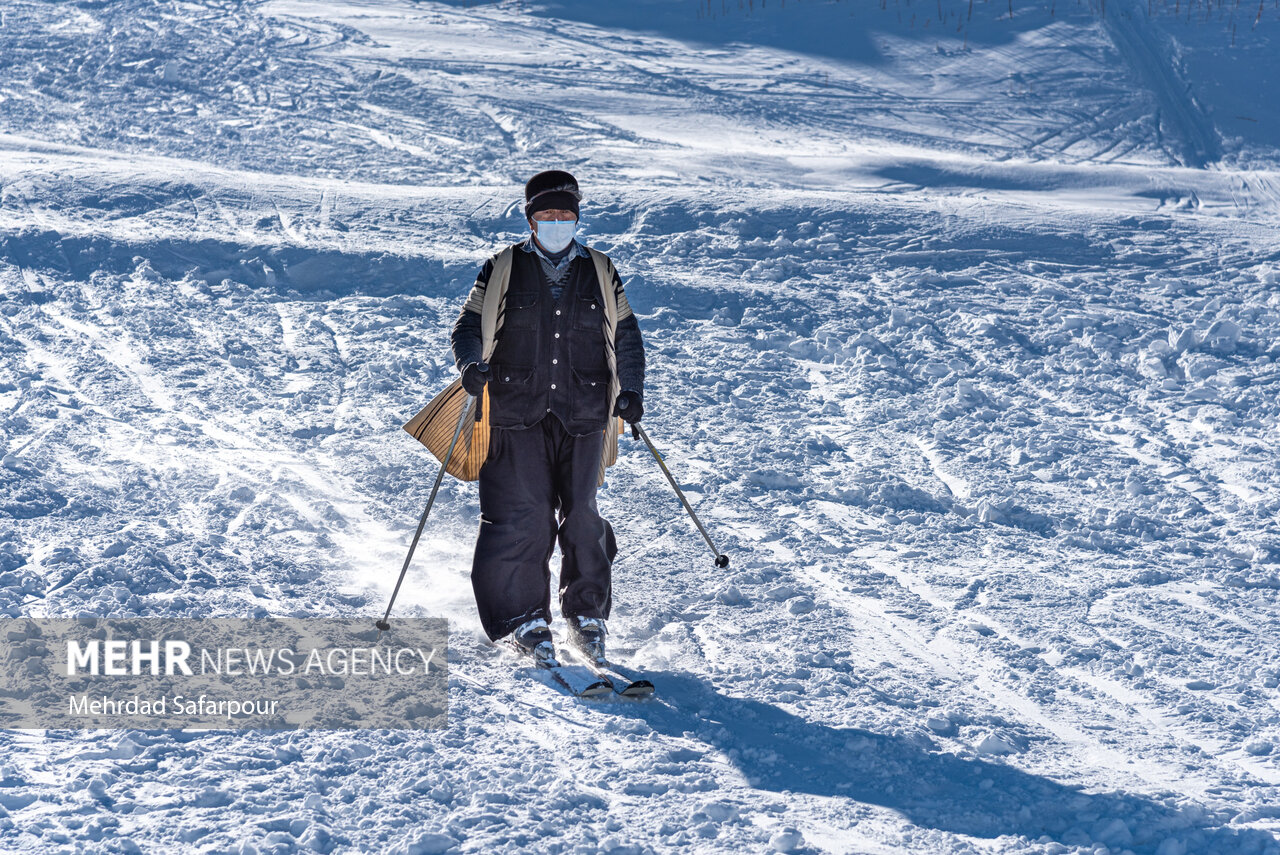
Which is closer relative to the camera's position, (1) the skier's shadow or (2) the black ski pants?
(1) the skier's shadow

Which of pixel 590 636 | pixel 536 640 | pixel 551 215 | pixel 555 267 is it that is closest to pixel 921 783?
pixel 590 636

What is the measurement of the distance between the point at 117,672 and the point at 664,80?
35.9 ft

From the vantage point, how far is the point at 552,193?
4203 millimetres

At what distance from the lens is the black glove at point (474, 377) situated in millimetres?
4094

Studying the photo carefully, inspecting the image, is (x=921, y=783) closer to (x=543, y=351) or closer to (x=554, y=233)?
(x=543, y=351)

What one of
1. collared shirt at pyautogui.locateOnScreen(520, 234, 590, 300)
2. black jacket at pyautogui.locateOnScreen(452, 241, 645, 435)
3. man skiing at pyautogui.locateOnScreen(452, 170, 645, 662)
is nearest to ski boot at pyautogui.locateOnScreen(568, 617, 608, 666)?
man skiing at pyautogui.locateOnScreen(452, 170, 645, 662)

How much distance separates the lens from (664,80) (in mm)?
13711

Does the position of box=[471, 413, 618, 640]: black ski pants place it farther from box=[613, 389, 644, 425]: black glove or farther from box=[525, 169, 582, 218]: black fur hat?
box=[525, 169, 582, 218]: black fur hat

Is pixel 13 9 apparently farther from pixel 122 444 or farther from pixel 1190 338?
pixel 1190 338

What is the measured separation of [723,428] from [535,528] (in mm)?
2573

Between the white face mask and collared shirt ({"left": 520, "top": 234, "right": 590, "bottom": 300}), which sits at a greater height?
the white face mask

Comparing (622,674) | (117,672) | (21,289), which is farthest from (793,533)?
(21,289)

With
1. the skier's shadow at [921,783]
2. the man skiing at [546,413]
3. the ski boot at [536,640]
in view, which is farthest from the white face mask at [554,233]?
the skier's shadow at [921,783]

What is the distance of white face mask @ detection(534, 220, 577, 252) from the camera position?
4.20 meters
